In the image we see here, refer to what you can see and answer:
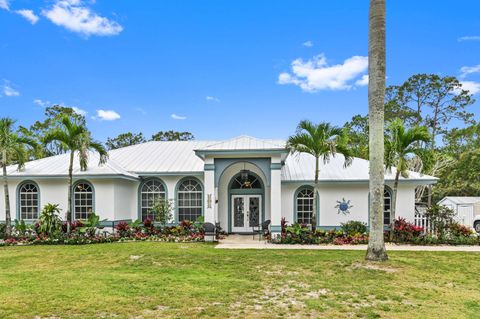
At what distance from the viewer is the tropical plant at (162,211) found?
57.2 feet

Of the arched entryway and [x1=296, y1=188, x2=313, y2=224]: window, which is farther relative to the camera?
the arched entryway

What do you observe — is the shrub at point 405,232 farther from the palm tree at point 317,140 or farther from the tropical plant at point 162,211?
the tropical plant at point 162,211

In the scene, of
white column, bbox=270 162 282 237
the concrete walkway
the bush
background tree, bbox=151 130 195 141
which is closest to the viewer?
the concrete walkway

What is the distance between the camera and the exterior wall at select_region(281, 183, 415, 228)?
1736 centimetres

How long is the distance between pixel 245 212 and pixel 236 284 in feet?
34.1

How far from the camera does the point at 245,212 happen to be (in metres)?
18.4

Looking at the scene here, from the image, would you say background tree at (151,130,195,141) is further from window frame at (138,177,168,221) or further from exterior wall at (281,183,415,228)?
exterior wall at (281,183,415,228)

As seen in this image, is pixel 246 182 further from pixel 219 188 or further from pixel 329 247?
pixel 329 247

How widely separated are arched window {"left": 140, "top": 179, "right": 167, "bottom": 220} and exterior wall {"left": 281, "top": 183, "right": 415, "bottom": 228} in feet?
20.0

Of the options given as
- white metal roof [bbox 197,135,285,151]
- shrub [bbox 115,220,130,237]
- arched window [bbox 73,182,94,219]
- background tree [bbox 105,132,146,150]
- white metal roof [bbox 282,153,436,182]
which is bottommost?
shrub [bbox 115,220,130,237]

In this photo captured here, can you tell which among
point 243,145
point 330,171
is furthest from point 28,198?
point 330,171

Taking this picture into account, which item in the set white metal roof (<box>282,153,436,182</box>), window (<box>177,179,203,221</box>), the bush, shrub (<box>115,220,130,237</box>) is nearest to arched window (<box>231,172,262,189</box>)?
white metal roof (<box>282,153,436,182</box>)

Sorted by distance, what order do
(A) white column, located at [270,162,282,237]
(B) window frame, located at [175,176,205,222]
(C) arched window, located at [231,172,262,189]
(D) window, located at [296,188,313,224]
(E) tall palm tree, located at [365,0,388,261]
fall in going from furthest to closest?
(C) arched window, located at [231,172,262,189] < (B) window frame, located at [175,176,205,222] < (D) window, located at [296,188,313,224] < (A) white column, located at [270,162,282,237] < (E) tall palm tree, located at [365,0,388,261]

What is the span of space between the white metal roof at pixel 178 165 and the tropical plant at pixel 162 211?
1.45 meters
